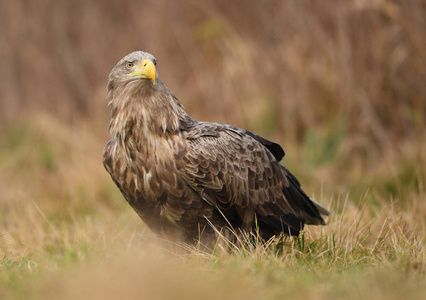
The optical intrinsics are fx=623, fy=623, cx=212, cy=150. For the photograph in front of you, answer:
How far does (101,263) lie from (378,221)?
2259 mm

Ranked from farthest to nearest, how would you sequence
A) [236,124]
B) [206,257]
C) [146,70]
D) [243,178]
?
[236,124], [243,178], [146,70], [206,257]

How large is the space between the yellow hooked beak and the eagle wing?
524 mm

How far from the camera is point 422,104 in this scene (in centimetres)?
759

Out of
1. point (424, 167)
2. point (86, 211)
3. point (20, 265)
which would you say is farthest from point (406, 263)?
point (86, 211)

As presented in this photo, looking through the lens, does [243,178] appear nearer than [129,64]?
No

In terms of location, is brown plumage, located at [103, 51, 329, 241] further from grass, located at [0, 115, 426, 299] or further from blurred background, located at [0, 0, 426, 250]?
blurred background, located at [0, 0, 426, 250]

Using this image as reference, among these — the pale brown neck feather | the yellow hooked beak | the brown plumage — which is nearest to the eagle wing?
the brown plumage

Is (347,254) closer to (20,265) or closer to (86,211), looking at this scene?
(20,265)

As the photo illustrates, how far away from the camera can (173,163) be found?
4.22 m

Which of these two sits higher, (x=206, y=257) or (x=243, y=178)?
(x=243, y=178)

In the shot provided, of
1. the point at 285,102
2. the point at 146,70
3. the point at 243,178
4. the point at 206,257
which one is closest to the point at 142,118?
the point at 146,70

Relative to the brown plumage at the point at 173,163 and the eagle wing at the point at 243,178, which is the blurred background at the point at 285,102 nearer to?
the eagle wing at the point at 243,178

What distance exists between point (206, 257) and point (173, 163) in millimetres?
698

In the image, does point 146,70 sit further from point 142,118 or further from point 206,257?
point 206,257
